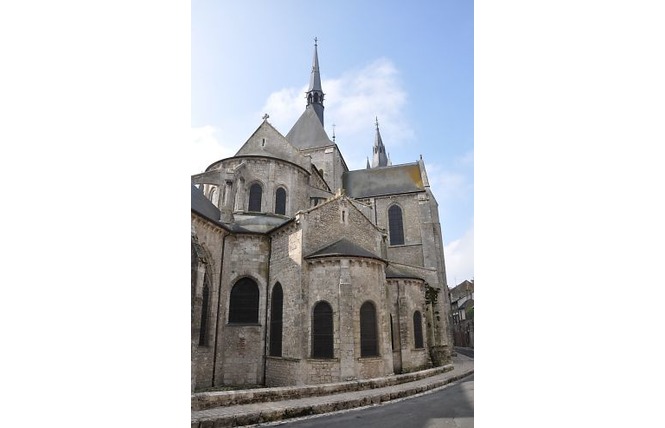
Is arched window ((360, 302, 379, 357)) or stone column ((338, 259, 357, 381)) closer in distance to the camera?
stone column ((338, 259, 357, 381))

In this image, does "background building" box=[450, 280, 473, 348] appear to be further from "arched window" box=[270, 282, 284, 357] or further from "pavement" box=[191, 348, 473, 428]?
"pavement" box=[191, 348, 473, 428]

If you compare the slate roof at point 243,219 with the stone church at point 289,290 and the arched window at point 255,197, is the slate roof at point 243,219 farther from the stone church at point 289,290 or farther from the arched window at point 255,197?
the arched window at point 255,197

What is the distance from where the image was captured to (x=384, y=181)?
25328 millimetres

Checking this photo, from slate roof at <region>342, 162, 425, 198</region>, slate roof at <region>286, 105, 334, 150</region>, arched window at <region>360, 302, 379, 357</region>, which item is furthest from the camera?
slate roof at <region>286, 105, 334, 150</region>

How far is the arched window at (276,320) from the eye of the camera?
12359mm

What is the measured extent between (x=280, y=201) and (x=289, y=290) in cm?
555

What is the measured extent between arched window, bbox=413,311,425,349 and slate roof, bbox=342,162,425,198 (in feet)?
33.2

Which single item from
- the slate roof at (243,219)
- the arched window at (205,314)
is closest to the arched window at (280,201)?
the slate roof at (243,219)

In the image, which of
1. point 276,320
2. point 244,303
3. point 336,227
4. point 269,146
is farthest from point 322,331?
point 269,146

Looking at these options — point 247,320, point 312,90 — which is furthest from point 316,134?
point 247,320

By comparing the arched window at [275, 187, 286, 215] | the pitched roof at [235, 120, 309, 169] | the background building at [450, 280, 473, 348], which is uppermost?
the pitched roof at [235, 120, 309, 169]

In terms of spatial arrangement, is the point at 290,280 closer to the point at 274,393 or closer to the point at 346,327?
the point at 346,327

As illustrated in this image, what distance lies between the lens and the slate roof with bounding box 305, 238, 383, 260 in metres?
12.0

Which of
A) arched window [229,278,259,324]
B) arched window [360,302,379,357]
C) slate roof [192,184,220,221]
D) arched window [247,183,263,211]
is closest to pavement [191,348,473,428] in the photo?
arched window [360,302,379,357]
